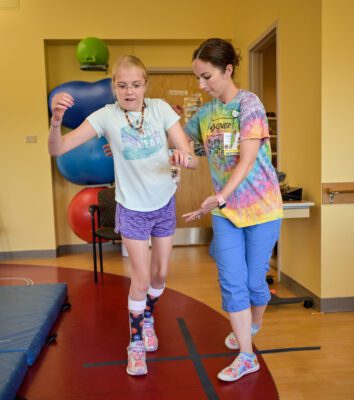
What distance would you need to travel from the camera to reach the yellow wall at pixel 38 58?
506cm

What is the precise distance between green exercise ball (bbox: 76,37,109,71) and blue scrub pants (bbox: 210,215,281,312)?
3381 mm

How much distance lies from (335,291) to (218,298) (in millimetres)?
869

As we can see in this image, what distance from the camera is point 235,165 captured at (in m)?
1.97

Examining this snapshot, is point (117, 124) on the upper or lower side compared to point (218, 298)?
upper

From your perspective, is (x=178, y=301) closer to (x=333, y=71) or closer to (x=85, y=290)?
(x=85, y=290)

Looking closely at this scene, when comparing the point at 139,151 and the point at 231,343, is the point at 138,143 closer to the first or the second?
the point at 139,151

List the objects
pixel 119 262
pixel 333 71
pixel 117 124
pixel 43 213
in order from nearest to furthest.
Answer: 1. pixel 117 124
2. pixel 333 71
3. pixel 119 262
4. pixel 43 213

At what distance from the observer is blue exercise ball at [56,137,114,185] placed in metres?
4.76

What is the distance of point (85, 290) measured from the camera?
371 centimetres

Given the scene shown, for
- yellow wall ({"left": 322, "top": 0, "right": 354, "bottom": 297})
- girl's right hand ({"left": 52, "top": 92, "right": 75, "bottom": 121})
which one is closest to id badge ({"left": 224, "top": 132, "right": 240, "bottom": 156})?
girl's right hand ({"left": 52, "top": 92, "right": 75, "bottom": 121})

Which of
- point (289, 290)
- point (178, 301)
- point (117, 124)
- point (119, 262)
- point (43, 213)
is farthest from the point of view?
point (43, 213)

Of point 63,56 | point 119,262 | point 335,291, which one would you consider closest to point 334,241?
point 335,291

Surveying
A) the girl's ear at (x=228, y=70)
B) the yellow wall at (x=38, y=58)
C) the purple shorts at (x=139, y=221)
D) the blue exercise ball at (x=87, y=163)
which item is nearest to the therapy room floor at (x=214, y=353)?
the purple shorts at (x=139, y=221)

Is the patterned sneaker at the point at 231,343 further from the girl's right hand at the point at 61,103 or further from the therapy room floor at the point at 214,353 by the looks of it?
the girl's right hand at the point at 61,103
